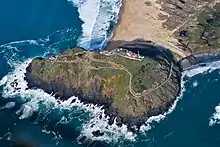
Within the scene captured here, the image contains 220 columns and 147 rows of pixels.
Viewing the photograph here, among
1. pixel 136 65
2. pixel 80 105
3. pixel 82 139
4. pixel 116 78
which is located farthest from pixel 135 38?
pixel 82 139

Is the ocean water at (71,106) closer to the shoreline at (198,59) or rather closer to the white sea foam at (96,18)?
the white sea foam at (96,18)

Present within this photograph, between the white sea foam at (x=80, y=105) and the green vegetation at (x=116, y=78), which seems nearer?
the white sea foam at (x=80, y=105)

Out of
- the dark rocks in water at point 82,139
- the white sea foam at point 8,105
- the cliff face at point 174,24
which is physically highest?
the cliff face at point 174,24

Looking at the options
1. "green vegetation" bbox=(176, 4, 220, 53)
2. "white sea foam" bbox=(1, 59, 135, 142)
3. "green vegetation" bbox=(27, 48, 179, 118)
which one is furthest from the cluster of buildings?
"green vegetation" bbox=(176, 4, 220, 53)

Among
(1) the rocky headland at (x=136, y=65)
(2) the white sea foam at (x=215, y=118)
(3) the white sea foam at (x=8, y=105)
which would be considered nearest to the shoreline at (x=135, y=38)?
(1) the rocky headland at (x=136, y=65)

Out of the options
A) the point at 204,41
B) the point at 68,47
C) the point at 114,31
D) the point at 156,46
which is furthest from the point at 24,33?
the point at 204,41

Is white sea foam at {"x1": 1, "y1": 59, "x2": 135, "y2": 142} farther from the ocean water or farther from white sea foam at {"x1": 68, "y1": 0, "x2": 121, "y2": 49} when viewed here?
white sea foam at {"x1": 68, "y1": 0, "x2": 121, "y2": 49}
